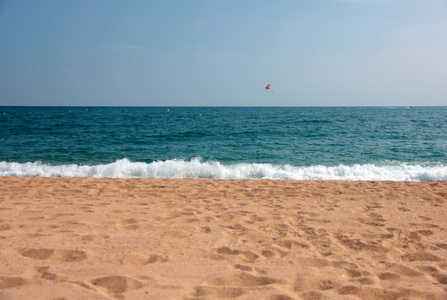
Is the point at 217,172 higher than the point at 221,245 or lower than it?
lower

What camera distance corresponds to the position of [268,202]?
571 cm

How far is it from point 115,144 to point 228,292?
15.6 meters

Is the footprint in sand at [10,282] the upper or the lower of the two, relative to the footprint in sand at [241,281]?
upper

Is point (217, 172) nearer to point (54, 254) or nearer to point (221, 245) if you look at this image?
point (221, 245)

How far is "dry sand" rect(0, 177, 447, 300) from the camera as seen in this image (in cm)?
268

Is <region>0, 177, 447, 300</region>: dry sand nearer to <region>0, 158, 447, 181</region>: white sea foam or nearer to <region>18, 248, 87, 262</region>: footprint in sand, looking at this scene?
<region>18, 248, 87, 262</region>: footprint in sand

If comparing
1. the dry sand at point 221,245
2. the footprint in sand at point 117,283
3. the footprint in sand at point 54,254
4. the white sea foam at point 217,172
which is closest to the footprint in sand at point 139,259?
the dry sand at point 221,245

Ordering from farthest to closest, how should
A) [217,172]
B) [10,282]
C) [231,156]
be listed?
1. [231,156]
2. [217,172]
3. [10,282]

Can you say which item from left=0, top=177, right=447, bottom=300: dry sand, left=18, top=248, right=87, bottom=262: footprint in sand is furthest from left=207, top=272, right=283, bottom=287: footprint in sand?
left=18, top=248, right=87, bottom=262: footprint in sand

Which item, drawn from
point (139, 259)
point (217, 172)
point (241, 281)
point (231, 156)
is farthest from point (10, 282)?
point (231, 156)

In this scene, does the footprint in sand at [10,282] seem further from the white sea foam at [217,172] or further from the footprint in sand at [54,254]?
the white sea foam at [217,172]

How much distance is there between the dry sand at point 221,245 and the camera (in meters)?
2.68

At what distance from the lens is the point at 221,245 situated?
11.8 feet

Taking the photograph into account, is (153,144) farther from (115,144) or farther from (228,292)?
(228,292)
